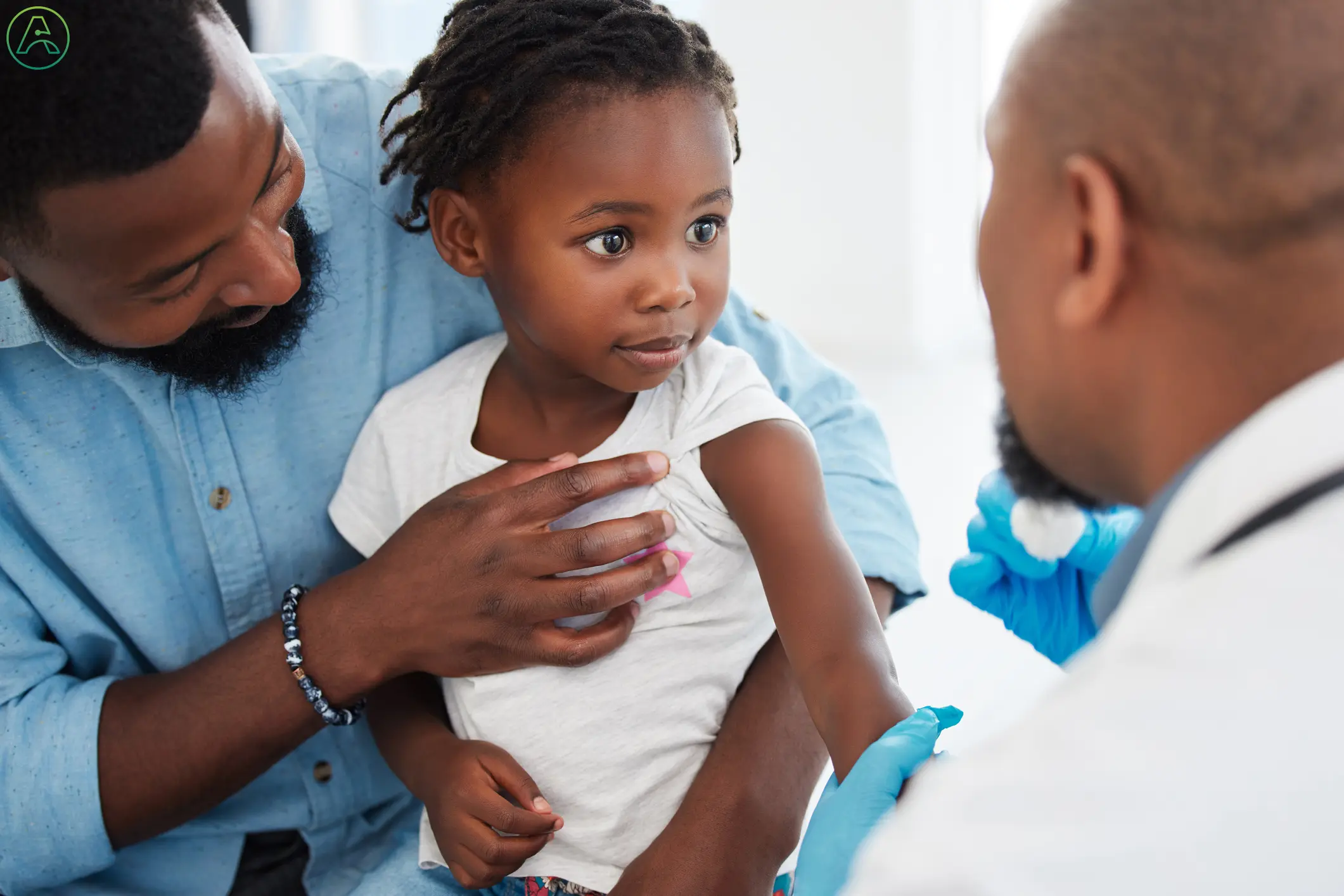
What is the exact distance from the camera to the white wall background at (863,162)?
3.07 m

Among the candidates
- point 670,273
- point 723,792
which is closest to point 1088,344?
point 670,273

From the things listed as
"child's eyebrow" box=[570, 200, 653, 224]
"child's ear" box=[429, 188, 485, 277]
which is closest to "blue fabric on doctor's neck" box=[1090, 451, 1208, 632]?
"child's eyebrow" box=[570, 200, 653, 224]

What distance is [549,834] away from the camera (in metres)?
1.03

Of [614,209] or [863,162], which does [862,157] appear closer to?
[863,162]

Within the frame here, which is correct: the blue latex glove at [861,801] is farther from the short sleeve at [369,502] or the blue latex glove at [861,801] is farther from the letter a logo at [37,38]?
the letter a logo at [37,38]

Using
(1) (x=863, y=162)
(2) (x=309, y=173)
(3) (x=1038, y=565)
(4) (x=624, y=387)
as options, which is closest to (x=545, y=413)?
(4) (x=624, y=387)

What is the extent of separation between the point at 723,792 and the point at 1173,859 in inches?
21.8

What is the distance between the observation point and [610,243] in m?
1.02

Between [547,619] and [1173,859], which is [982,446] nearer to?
[547,619]

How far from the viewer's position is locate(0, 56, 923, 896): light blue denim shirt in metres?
1.07

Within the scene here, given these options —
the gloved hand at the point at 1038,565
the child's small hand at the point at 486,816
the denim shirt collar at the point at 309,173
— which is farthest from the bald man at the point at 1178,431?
the denim shirt collar at the point at 309,173

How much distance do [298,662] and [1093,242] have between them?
80 centimetres

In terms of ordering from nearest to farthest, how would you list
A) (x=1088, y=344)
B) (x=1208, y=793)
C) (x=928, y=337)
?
(x=1208, y=793)
(x=1088, y=344)
(x=928, y=337)

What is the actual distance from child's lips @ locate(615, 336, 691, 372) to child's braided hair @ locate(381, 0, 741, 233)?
0.68 feet
